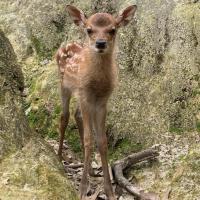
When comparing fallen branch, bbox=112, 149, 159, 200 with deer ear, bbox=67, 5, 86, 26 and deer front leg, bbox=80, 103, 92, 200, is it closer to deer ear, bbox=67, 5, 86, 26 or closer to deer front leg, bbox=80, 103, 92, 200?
deer front leg, bbox=80, 103, 92, 200

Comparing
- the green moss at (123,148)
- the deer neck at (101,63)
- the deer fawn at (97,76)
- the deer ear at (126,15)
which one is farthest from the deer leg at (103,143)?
the deer ear at (126,15)

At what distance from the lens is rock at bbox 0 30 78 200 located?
269 inches

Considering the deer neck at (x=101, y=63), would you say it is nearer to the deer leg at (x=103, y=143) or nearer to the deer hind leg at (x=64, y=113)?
the deer leg at (x=103, y=143)

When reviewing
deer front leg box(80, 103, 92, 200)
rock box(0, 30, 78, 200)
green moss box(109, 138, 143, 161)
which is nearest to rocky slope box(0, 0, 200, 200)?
green moss box(109, 138, 143, 161)

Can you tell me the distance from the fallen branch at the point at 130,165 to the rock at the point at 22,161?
2.90 ft

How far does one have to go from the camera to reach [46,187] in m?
6.96

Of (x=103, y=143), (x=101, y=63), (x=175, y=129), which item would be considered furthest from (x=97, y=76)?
(x=175, y=129)

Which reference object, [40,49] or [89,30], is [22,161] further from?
[40,49]

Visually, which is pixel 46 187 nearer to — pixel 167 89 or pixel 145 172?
pixel 145 172

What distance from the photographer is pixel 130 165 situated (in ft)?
27.8

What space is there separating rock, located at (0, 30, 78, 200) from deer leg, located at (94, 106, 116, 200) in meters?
0.61

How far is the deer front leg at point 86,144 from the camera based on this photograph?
310 inches

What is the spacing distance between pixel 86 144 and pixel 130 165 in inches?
32.1

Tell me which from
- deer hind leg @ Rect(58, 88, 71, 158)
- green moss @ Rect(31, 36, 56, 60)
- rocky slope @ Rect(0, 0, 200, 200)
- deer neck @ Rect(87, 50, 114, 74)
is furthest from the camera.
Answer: green moss @ Rect(31, 36, 56, 60)
